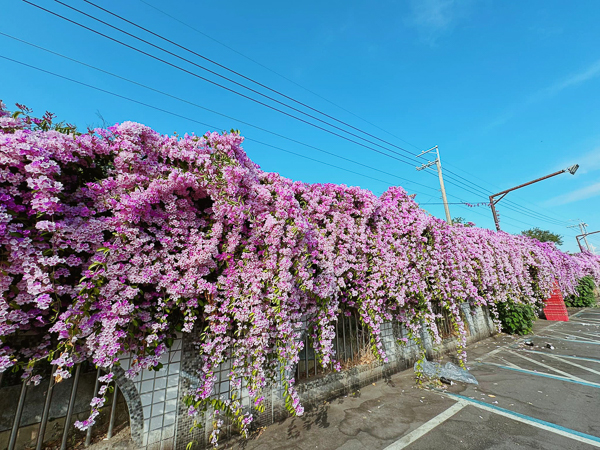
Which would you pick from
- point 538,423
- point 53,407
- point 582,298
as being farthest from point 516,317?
point 582,298

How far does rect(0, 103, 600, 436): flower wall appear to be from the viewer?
1951 mm

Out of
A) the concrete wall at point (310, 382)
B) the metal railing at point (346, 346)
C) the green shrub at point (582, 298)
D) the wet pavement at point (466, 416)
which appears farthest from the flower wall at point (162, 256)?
the green shrub at point (582, 298)

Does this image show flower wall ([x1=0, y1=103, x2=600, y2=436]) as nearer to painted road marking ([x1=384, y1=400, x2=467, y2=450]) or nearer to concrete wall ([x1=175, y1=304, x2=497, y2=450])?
concrete wall ([x1=175, y1=304, x2=497, y2=450])

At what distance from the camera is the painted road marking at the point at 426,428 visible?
3097 mm

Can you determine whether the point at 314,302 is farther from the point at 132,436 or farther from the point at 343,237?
the point at 132,436

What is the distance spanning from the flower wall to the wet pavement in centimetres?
98

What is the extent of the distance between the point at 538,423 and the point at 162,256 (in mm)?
5771

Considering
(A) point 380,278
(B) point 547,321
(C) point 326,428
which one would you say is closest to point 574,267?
(B) point 547,321

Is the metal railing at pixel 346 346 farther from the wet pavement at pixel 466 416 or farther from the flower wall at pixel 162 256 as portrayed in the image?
the flower wall at pixel 162 256

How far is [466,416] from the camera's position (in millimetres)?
3725

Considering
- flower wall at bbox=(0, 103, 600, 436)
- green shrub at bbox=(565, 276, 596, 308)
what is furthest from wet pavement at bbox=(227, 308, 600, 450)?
green shrub at bbox=(565, 276, 596, 308)

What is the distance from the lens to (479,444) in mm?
3074

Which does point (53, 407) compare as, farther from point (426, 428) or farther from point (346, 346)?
point (426, 428)

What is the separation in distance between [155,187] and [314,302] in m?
2.67
